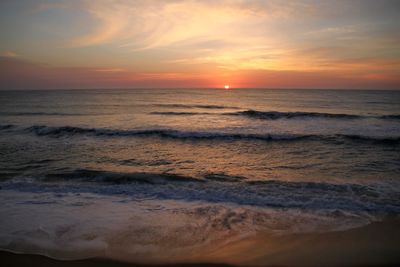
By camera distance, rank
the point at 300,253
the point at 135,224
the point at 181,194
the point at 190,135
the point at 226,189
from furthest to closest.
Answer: the point at 190,135, the point at 226,189, the point at 181,194, the point at 135,224, the point at 300,253

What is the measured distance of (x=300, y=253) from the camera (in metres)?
4.64

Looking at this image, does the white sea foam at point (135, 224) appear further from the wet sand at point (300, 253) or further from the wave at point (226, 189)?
the wave at point (226, 189)

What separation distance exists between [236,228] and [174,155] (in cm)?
714

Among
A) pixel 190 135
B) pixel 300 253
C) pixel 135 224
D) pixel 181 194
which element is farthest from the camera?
pixel 190 135

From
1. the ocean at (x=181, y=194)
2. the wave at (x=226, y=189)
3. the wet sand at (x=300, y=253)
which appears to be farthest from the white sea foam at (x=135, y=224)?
the wave at (x=226, y=189)

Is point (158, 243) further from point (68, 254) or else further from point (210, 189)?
point (210, 189)

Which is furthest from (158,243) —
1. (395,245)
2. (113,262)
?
(395,245)

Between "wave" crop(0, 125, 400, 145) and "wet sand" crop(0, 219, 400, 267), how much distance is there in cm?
1092

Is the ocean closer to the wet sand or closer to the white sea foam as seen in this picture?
the white sea foam

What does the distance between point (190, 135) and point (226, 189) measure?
9.59 meters

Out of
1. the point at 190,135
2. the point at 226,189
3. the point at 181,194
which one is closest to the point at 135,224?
the point at 181,194

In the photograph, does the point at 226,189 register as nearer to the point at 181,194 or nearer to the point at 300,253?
the point at 181,194

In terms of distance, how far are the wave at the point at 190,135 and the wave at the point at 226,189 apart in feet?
25.1

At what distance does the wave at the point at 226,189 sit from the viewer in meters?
6.92
